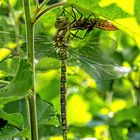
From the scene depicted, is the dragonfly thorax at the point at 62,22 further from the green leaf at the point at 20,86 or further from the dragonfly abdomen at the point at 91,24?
the green leaf at the point at 20,86

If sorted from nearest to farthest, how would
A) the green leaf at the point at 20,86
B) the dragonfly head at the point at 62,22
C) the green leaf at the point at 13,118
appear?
1. the green leaf at the point at 20,86
2. the green leaf at the point at 13,118
3. the dragonfly head at the point at 62,22

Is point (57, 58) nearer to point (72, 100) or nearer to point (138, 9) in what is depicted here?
point (138, 9)

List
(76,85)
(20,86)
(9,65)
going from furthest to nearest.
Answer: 1. (76,85)
2. (9,65)
3. (20,86)

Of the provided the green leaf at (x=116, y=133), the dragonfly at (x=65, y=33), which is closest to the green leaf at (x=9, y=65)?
the dragonfly at (x=65, y=33)

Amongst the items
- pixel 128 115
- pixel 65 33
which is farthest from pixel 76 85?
pixel 65 33

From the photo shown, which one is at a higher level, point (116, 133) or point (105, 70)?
point (105, 70)

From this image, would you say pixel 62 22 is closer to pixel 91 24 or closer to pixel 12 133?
pixel 91 24

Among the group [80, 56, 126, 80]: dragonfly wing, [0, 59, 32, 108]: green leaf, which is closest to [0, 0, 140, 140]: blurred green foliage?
[0, 59, 32, 108]: green leaf
